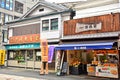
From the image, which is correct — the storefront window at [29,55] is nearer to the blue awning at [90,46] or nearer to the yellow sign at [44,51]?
the yellow sign at [44,51]

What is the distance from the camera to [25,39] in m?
28.1

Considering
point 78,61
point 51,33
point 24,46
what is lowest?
point 78,61

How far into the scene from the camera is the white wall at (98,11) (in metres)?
20.2

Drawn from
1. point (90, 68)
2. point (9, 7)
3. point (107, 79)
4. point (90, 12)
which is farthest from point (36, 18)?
point (9, 7)

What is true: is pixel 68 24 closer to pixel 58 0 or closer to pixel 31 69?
pixel 31 69

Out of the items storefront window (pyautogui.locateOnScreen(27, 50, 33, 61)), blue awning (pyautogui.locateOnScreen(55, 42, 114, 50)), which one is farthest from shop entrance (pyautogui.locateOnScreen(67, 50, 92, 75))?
storefront window (pyautogui.locateOnScreen(27, 50, 33, 61))

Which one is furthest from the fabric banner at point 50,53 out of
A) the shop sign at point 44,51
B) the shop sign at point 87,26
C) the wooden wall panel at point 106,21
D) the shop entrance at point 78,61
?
the shop sign at point 87,26

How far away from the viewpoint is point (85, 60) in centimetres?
2345

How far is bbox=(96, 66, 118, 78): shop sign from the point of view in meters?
18.8

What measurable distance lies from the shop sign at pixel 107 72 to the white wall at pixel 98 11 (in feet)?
16.3

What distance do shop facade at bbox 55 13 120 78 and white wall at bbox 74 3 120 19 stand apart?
0.96 metres

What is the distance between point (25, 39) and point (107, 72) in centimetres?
1230

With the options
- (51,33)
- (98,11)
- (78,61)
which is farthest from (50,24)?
(98,11)

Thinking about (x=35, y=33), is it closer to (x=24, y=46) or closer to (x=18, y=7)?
(x=24, y=46)
